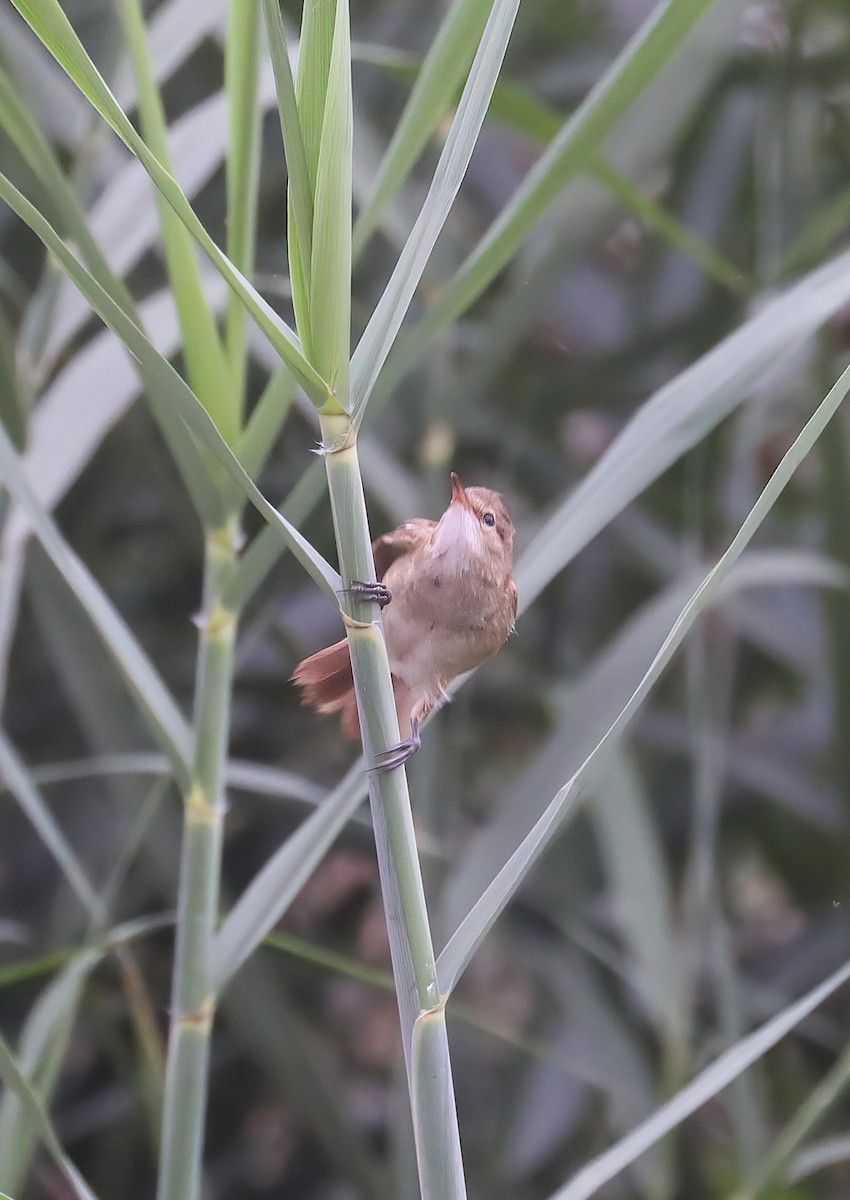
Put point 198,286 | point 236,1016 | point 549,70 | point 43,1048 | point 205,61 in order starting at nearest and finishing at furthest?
point 198,286, point 43,1048, point 236,1016, point 205,61, point 549,70

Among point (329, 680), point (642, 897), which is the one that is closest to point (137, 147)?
point (329, 680)

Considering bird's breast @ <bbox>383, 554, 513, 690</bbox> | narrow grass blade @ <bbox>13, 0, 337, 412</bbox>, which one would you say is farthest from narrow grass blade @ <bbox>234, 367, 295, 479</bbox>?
bird's breast @ <bbox>383, 554, 513, 690</bbox>

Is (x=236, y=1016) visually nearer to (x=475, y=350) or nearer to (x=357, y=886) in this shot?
(x=357, y=886)

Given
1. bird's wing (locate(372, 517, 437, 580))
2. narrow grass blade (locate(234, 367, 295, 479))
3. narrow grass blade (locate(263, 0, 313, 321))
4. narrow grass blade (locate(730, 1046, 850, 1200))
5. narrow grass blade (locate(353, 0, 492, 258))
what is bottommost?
narrow grass blade (locate(730, 1046, 850, 1200))

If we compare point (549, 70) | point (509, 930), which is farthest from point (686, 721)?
point (549, 70)

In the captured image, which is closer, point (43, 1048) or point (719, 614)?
point (43, 1048)

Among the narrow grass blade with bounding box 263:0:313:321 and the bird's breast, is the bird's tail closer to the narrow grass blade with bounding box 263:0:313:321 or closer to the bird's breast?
the bird's breast

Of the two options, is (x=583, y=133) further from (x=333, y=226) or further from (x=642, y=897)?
(x=642, y=897)
